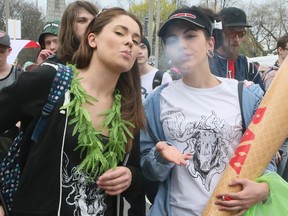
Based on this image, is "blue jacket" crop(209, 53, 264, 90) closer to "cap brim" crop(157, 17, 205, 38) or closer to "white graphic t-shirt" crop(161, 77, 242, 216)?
"cap brim" crop(157, 17, 205, 38)

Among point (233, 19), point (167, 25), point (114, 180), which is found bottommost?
point (114, 180)

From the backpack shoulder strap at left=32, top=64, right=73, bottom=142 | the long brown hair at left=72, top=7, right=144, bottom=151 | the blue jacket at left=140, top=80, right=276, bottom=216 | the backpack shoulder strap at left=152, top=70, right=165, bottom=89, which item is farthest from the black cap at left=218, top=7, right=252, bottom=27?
the backpack shoulder strap at left=32, top=64, right=73, bottom=142

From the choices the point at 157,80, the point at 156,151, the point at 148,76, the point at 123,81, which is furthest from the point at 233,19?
the point at 156,151

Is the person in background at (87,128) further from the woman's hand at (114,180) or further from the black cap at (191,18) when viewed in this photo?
the black cap at (191,18)

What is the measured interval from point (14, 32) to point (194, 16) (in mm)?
10194

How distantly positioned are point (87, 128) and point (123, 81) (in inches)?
17.1

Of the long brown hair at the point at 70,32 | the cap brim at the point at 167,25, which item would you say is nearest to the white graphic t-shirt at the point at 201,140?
the cap brim at the point at 167,25

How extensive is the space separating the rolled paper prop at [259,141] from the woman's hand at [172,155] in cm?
22

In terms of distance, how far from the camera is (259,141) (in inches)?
77.5

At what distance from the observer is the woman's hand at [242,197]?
1876 millimetres

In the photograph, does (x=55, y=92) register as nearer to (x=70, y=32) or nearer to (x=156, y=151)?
(x=156, y=151)

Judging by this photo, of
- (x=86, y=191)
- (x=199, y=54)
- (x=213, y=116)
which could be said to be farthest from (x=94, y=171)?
(x=199, y=54)

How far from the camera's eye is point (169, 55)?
7.50 feet

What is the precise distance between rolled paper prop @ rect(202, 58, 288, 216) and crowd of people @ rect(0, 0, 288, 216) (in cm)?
6
